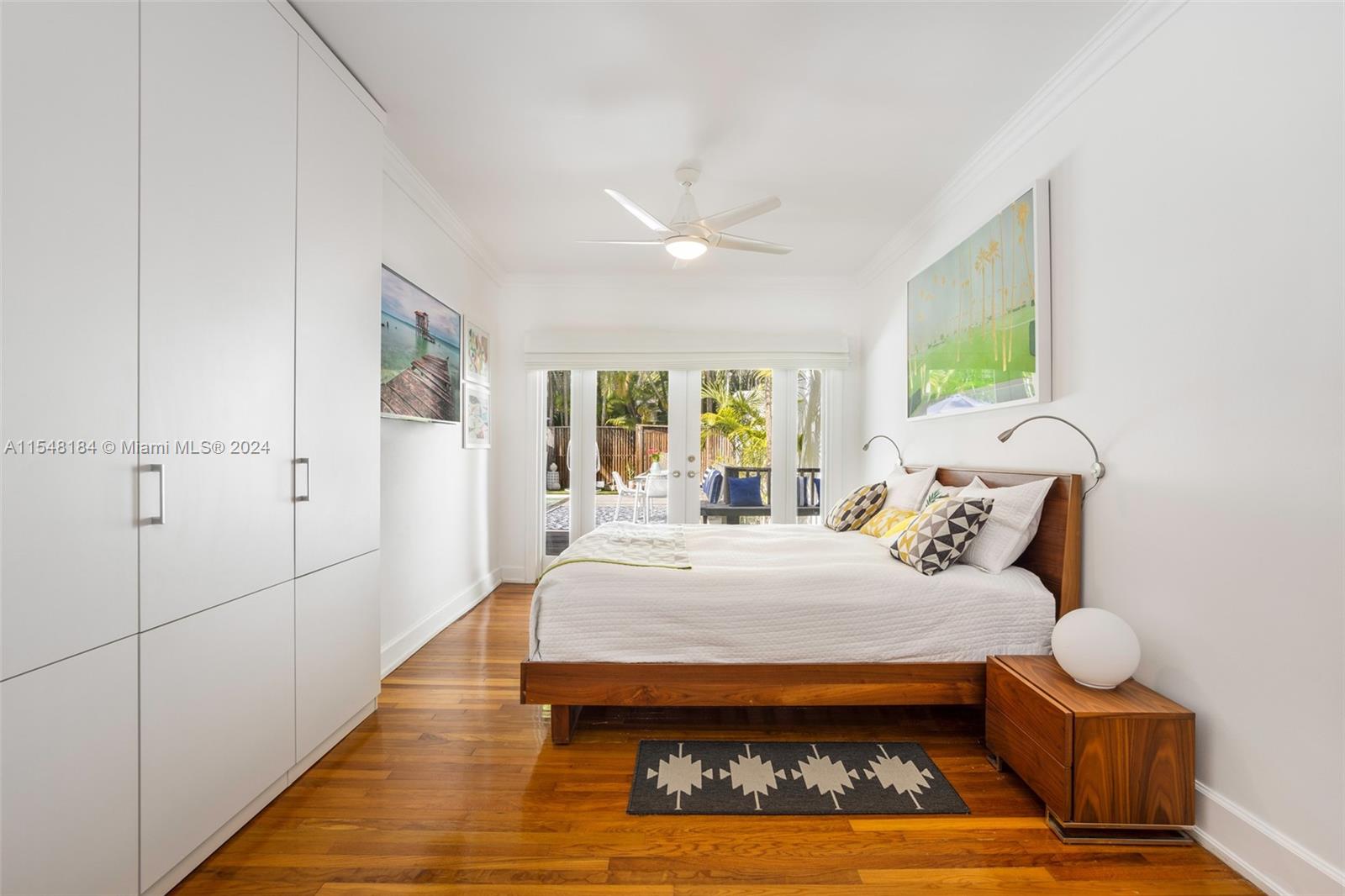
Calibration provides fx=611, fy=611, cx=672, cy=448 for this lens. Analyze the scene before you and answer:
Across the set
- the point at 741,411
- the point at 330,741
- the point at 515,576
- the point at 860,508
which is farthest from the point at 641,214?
the point at 515,576

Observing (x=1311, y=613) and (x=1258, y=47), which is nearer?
(x=1311, y=613)

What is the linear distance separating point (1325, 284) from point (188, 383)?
2.89 m

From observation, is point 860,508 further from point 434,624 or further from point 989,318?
point 434,624

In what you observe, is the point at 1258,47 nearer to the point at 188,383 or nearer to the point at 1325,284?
the point at 1325,284

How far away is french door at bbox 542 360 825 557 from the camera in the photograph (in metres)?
5.21

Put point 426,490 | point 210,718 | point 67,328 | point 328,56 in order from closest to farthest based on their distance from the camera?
point 67,328
point 210,718
point 328,56
point 426,490

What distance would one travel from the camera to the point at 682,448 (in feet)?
17.2

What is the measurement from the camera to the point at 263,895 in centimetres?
156

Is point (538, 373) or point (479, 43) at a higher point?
point (479, 43)

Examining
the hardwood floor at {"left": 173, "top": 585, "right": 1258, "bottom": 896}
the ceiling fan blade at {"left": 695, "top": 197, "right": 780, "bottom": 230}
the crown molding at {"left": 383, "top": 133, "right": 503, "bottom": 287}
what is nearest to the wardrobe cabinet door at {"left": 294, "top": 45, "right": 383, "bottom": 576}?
the crown molding at {"left": 383, "top": 133, "right": 503, "bottom": 287}

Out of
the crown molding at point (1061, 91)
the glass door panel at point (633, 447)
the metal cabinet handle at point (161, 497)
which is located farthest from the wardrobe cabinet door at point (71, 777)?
the glass door panel at point (633, 447)

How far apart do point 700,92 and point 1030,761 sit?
271 centimetres

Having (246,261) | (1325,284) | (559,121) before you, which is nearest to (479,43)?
(559,121)

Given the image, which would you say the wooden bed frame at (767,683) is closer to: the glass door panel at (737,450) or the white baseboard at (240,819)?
the white baseboard at (240,819)
